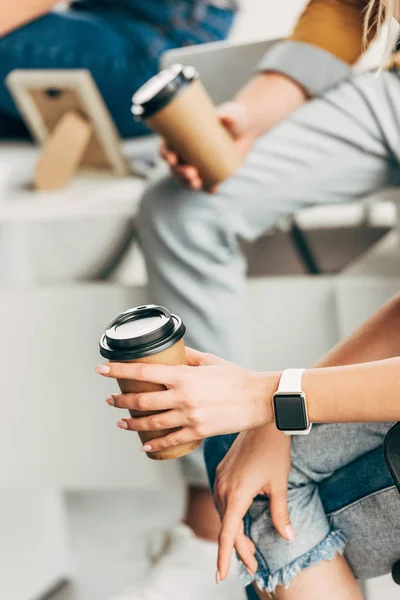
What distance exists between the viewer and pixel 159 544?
53.8 inches

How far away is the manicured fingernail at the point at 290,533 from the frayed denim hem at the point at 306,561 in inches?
0.7

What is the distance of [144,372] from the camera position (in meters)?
0.63

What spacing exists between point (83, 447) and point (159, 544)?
0.20 m

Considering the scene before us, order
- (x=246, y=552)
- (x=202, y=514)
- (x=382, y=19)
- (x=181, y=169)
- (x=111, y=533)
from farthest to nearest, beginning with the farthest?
(x=111, y=533)
(x=202, y=514)
(x=181, y=169)
(x=382, y=19)
(x=246, y=552)

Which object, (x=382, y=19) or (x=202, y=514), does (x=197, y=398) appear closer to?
(x=382, y=19)

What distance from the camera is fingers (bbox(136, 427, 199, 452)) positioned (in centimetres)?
66

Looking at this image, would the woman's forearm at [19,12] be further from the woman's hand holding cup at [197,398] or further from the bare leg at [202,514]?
the woman's hand holding cup at [197,398]

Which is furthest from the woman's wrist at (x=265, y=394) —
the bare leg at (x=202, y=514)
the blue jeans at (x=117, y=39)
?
the blue jeans at (x=117, y=39)

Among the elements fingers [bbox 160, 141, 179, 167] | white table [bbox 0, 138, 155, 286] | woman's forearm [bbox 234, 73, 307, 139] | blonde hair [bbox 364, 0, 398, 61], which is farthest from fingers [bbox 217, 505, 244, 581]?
white table [bbox 0, 138, 155, 286]

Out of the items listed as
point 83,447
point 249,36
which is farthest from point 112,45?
A: point 83,447

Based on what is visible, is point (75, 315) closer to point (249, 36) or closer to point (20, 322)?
point (20, 322)

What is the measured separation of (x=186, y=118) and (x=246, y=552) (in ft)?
1.61

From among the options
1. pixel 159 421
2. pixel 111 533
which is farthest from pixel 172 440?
pixel 111 533

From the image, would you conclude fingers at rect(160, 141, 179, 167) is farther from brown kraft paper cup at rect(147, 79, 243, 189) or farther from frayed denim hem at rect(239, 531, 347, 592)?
frayed denim hem at rect(239, 531, 347, 592)
